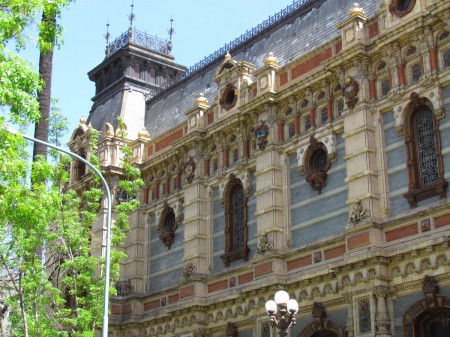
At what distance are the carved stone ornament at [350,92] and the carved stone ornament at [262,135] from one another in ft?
13.7

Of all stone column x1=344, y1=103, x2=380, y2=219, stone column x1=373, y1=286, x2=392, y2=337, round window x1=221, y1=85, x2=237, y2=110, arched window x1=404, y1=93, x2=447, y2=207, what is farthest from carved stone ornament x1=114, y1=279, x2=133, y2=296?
arched window x1=404, y1=93, x2=447, y2=207

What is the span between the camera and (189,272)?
34281 millimetres

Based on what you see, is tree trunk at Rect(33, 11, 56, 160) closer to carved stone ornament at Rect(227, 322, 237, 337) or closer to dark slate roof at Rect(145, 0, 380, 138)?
carved stone ornament at Rect(227, 322, 237, 337)

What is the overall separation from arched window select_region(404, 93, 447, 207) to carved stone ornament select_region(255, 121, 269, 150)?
21.8 ft

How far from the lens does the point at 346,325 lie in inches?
1066

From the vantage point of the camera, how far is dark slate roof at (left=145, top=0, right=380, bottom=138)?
3362 centimetres

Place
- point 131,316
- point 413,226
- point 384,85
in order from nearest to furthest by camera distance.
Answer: point 413,226
point 384,85
point 131,316

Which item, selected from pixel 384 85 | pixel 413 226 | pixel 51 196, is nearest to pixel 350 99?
pixel 384 85

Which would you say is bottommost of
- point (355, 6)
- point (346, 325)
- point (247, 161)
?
point (346, 325)

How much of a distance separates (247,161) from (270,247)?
4341mm

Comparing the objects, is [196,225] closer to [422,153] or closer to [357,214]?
[357,214]

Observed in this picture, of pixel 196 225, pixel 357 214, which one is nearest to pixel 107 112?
pixel 196 225

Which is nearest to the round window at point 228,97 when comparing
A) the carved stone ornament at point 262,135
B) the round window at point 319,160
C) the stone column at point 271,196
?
the carved stone ornament at point 262,135

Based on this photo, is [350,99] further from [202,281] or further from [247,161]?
[202,281]
